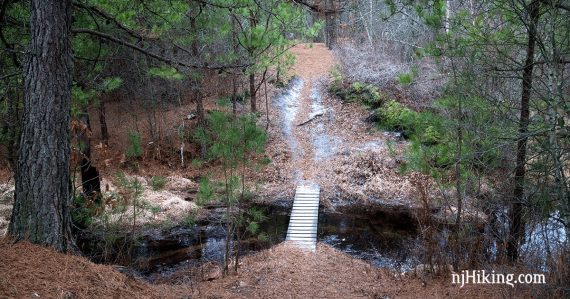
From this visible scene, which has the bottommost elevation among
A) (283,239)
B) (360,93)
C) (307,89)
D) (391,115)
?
(283,239)

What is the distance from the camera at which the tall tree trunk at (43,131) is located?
15.5 feet

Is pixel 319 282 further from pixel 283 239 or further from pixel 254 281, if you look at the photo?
pixel 283 239

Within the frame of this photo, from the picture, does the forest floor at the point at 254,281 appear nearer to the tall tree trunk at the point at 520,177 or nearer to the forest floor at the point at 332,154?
the tall tree trunk at the point at 520,177

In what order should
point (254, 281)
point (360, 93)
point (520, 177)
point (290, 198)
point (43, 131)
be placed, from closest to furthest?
point (43, 131) → point (520, 177) → point (254, 281) → point (290, 198) → point (360, 93)

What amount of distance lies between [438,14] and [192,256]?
680cm

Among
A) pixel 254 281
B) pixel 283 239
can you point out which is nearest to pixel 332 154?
pixel 283 239

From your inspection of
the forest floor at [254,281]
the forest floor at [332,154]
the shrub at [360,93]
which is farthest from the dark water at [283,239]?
the shrub at [360,93]

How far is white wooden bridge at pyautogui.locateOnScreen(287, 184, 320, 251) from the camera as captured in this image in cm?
1062

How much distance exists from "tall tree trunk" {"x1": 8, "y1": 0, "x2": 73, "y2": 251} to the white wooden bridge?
20.7 feet

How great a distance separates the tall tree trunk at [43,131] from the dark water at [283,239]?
15.1 feet

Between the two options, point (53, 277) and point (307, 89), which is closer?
point (53, 277)

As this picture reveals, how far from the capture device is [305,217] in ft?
38.8

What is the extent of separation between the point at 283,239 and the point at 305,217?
1.12m

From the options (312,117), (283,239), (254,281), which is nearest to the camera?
(254,281)
